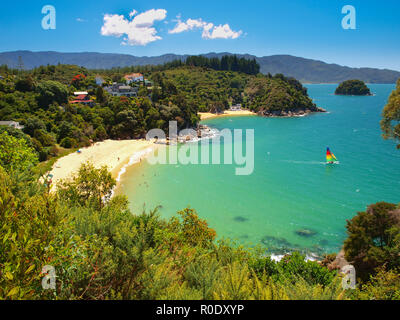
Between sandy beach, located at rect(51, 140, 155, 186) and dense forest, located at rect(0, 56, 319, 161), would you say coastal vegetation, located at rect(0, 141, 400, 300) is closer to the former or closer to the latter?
sandy beach, located at rect(51, 140, 155, 186)

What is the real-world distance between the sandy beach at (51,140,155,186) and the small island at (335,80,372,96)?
189 m

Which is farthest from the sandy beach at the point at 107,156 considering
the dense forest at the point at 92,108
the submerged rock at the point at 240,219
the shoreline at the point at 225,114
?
the shoreline at the point at 225,114

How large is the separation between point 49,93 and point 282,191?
54226mm

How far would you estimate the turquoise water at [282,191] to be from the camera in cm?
2627

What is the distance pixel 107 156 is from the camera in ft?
153

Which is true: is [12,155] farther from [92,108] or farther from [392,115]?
[92,108]

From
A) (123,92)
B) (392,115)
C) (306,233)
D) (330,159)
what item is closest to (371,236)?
(306,233)

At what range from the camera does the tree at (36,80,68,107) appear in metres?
56.0

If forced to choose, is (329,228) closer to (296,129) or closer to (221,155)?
(221,155)

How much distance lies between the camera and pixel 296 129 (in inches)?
3130

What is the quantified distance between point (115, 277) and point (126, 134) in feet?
181

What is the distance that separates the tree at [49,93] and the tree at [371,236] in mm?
62848

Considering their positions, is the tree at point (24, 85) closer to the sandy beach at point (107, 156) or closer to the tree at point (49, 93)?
the tree at point (49, 93)

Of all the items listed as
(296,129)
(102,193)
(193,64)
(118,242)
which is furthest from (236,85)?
(118,242)
